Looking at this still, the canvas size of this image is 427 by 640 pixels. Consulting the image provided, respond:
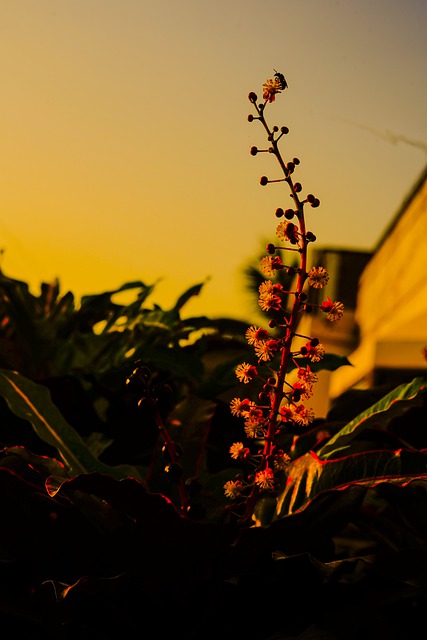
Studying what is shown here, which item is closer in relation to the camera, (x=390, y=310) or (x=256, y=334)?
(x=256, y=334)

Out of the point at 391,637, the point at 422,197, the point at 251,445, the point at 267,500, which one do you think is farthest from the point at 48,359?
the point at 422,197

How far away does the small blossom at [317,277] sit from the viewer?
668 millimetres

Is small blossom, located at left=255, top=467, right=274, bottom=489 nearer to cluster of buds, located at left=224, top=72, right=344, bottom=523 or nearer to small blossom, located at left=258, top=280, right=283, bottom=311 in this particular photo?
cluster of buds, located at left=224, top=72, right=344, bottom=523

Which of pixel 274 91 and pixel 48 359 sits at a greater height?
pixel 274 91

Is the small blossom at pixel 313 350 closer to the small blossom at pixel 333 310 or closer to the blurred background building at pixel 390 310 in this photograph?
the small blossom at pixel 333 310

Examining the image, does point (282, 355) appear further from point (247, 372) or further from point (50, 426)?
point (50, 426)

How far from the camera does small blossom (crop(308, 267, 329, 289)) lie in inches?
26.3

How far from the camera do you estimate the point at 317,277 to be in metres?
0.67

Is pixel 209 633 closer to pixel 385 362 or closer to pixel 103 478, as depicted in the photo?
pixel 103 478

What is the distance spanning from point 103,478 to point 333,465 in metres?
0.20

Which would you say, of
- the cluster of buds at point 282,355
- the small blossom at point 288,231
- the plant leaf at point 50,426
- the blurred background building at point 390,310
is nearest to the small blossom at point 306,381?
the cluster of buds at point 282,355

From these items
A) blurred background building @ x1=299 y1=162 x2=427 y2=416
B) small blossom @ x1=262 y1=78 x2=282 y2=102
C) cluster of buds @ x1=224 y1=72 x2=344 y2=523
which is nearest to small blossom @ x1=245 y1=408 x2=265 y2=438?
cluster of buds @ x1=224 y1=72 x2=344 y2=523

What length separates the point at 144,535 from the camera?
623 millimetres

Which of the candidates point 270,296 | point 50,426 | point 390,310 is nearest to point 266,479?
point 270,296
